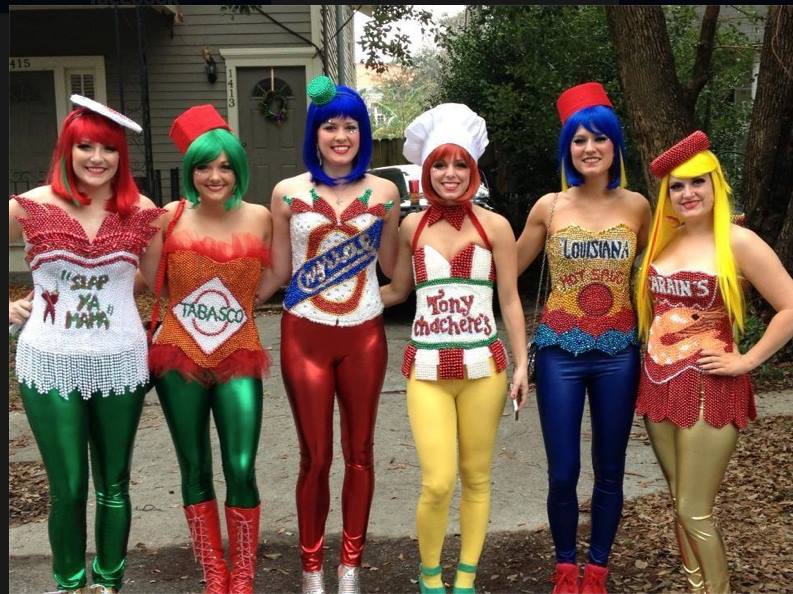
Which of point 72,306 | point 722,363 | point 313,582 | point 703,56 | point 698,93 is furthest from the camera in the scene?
point 703,56

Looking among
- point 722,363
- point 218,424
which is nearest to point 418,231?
point 218,424

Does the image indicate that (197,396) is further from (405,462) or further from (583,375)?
(405,462)

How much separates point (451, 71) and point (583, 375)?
10.7 metres

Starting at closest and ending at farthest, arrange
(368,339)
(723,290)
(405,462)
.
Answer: (723,290) → (368,339) → (405,462)

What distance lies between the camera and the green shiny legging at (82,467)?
319 centimetres

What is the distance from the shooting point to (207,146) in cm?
334

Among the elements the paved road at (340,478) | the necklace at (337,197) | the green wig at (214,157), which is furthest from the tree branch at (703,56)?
the green wig at (214,157)

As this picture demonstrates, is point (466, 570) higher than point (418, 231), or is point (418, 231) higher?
point (418, 231)

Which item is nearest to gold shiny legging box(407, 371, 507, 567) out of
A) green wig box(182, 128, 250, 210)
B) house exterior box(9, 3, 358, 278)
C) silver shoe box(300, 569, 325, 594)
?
silver shoe box(300, 569, 325, 594)

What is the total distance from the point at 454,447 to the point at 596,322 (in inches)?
29.0

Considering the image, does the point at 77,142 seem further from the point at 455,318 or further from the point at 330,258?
the point at 455,318

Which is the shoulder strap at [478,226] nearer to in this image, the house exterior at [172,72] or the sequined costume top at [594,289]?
the sequined costume top at [594,289]

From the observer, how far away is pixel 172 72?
528 inches

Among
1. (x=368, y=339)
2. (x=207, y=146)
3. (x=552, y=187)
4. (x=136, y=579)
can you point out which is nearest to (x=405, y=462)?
(x=136, y=579)
